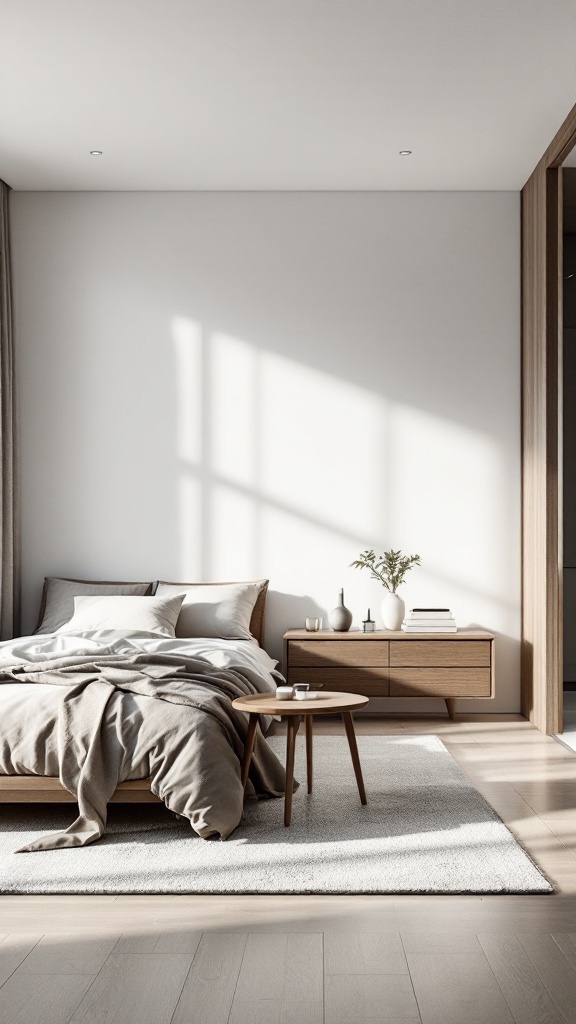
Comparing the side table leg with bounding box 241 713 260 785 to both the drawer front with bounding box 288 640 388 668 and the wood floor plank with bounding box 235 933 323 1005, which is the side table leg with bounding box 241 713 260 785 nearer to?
the wood floor plank with bounding box 235 933 323 1005

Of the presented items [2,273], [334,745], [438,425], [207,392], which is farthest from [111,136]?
[334,745]

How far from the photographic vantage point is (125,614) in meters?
5.02

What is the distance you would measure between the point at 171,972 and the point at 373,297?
171 inches

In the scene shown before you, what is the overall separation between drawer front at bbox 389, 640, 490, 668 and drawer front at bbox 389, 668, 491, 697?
4 centimetres

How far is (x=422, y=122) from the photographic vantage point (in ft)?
15.6

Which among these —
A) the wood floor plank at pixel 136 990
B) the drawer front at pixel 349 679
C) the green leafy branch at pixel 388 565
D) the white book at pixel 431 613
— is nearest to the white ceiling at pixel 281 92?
the green leafy branch at pixel 388 565

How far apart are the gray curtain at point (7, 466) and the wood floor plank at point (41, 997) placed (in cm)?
332

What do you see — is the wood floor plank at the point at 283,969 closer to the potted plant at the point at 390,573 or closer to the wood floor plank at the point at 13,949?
the wood floor plank at the point at 13,949

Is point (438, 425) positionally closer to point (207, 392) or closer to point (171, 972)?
point (207, 392)

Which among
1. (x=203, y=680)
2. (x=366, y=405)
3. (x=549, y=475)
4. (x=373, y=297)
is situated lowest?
(x=203, y=680)

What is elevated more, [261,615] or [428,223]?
[428,223]

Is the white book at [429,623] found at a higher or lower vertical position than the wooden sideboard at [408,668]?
higher

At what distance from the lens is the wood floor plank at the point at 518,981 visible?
2029 millimetres

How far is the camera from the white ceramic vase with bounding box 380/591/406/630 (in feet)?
18.0
